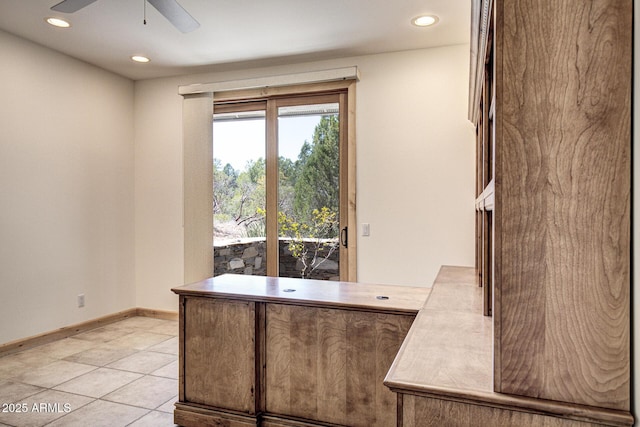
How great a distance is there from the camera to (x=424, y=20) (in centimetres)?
319

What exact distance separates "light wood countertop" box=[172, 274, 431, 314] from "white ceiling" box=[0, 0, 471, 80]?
74.7 inches

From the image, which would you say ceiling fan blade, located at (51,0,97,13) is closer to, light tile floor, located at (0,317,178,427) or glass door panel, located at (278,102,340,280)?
glass door panel, located at (278,102,340,280)

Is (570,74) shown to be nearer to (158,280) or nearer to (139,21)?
(139,21)

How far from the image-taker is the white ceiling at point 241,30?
2.98 metres

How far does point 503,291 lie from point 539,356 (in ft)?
0.50

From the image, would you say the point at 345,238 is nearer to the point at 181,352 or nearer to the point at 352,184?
the point at 352,184

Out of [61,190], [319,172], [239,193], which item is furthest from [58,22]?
[319,172]

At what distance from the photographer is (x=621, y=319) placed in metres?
0.86

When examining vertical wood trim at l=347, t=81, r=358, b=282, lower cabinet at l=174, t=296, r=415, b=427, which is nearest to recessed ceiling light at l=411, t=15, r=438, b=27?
vertical wood trim at l=347, t=81, r=358, b=282

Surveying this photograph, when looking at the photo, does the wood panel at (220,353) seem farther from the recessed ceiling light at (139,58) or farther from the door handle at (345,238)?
the recessed ceiling light at (139,58)

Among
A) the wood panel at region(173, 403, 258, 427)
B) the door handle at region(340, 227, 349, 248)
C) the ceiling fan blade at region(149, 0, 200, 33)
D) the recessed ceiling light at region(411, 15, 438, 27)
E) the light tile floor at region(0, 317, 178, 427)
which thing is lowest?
the light tile floor at region(0, 317, 178, 427)

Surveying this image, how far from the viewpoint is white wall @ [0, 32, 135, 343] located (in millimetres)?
3535

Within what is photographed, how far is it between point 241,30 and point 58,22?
137 centimetres

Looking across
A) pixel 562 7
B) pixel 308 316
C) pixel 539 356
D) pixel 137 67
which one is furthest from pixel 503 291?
pixel 137 67
